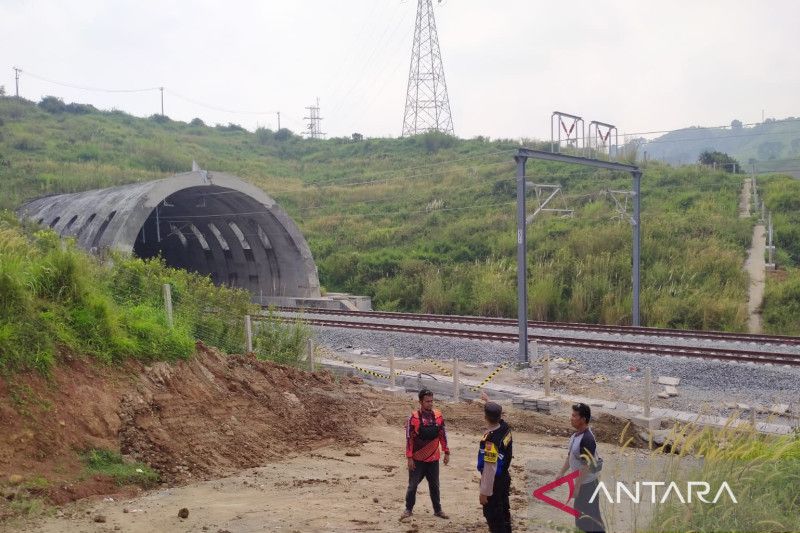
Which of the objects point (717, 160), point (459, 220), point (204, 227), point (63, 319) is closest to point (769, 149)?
point (717, 160)

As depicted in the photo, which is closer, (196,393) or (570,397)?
(196,393)

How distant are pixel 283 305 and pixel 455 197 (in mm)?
20064

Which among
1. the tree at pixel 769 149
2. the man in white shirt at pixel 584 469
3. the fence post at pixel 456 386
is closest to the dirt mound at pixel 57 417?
the man in white shirt at pixel 584 469

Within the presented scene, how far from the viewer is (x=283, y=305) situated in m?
30.0

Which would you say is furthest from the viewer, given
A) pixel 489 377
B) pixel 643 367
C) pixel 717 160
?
pixel 717 160

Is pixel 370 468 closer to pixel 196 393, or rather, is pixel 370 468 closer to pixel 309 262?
pixel 196 393

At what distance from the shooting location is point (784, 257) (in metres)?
28.6

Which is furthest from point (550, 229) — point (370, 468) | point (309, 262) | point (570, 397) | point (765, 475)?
point (765, 475)

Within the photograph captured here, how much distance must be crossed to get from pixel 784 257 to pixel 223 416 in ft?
85.1

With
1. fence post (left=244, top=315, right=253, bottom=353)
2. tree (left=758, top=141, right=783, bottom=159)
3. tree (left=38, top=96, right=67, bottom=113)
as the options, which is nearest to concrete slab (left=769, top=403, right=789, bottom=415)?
fence post (left=244, top=315, right=253, bottom=353)

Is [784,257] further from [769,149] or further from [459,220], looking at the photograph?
[769,149]

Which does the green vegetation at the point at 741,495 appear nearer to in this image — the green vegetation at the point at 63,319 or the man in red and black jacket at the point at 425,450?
the man in red and black jacket at the point at 425,450

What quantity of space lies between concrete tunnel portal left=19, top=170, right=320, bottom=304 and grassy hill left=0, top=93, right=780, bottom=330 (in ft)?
17.0

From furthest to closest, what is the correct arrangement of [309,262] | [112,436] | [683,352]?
[309,262] < [683,352] < [112,436]
